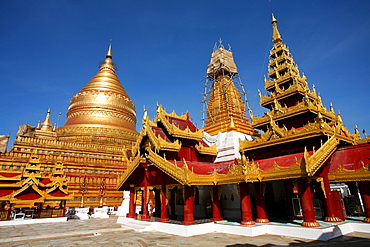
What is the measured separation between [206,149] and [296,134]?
611 cm

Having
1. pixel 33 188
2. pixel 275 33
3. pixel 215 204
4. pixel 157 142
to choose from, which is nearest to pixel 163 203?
pixel 215 204

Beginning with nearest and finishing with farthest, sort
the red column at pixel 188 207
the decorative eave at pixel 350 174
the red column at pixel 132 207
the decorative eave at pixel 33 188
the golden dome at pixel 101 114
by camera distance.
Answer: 1. the decorative eave at pixel 350 174
2. the red column at pixel 188 207
3. the red column at pixel 132 207
4. the decorative eave at pixel 33 188
5. the golden dome at pixel 101 114

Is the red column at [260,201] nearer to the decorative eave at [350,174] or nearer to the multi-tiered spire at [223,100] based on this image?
the decorative eave at [350,174]

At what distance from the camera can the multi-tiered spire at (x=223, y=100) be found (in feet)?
62.4

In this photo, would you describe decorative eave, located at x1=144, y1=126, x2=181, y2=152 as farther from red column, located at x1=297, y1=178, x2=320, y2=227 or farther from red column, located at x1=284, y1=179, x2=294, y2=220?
red column, located at x1=297, y1=178, x2=320, y2=227

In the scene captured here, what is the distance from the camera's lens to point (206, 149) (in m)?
16.9

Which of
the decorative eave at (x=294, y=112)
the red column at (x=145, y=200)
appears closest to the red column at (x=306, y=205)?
the decorative eave at (x=294, y=112)

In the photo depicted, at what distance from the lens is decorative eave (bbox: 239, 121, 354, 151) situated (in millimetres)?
12023

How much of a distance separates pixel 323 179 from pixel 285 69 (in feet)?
30.1

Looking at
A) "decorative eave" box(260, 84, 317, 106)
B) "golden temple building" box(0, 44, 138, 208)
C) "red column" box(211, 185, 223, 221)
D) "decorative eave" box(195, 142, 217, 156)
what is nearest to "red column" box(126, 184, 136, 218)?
"decorative eave" box(195, 142, 217, 156)

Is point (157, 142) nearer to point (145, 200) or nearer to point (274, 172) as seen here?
point (145, 200)

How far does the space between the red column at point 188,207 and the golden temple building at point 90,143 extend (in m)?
13.1

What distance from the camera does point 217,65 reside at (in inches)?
970

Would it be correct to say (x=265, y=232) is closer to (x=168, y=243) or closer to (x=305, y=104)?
(x=168, y=243)
